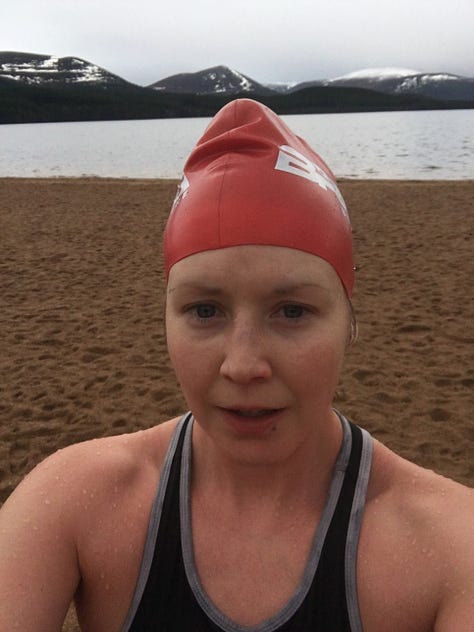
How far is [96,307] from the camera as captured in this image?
7957 mm

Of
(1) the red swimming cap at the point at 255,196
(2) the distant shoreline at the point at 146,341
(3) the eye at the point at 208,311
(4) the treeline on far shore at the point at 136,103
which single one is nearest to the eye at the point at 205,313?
(3) the eye at the point at 208,311

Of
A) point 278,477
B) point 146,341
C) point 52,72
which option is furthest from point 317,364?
point 52,72

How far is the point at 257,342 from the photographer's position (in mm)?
1222

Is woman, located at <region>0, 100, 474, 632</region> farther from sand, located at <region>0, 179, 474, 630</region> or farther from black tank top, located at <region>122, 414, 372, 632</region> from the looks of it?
sand, located at <region>0, 179, 474, 630</region>

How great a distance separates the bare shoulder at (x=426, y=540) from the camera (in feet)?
3.93

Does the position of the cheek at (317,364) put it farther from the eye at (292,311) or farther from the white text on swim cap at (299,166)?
the white text on swim cap at (299,166)

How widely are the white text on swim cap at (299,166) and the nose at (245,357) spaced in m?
0.45

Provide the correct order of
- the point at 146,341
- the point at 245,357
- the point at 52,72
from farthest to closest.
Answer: the point at 52,72, the point at 146,341, the point at 245,357

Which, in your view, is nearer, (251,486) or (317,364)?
(317,364)

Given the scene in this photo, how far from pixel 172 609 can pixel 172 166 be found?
39.0 metres

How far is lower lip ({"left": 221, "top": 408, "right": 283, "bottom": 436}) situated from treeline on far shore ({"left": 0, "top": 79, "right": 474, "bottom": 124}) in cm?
13684

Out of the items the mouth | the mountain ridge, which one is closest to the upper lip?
the mouth

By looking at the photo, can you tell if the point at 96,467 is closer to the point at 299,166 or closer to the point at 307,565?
the point at 307,565

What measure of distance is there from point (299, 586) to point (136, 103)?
511 ft
